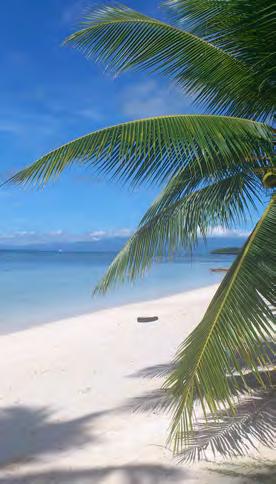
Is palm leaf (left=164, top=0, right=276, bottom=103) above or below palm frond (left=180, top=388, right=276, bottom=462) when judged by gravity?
above

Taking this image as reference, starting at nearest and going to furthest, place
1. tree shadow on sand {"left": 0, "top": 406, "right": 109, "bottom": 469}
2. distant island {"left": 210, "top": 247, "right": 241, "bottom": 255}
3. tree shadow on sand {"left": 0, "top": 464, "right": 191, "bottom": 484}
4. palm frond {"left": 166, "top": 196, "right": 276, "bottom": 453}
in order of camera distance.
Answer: palm frond {"left": 166, "top": 196, "right": 276, "bottom": 453} < tree shadow on sand {"left": 0, "top": 464, "right": 191, "bottom": 484} < tree shadow on sand {"left": 0, "top": 406, "right": 109, "bottom": 469} < distant island {"left": 210, "top": 247, "right": 241, "bottom": 255}

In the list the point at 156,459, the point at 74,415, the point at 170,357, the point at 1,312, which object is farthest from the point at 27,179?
the point at 1,312

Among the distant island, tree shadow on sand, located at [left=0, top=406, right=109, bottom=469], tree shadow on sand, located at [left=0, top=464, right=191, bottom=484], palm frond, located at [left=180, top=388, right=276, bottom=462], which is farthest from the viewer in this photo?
the distant island

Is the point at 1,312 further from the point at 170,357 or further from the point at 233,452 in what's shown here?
the point at 233,452

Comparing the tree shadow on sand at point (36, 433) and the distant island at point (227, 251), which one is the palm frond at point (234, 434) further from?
the distant island at point (227, 251)

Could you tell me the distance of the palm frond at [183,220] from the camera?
13.1 feet

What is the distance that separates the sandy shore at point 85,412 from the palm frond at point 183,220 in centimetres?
137

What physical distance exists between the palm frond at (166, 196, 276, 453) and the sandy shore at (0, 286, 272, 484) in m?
1.11

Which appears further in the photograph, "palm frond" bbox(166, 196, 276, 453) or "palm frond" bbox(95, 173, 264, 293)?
"palm frond" bbox(95, 173, 264, 293)

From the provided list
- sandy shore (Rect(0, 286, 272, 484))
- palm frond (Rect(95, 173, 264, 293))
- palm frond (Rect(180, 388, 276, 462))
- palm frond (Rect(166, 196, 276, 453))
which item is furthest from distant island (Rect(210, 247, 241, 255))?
palm frond (Rect(166, 196, 276, 453))

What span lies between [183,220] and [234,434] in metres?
1.85

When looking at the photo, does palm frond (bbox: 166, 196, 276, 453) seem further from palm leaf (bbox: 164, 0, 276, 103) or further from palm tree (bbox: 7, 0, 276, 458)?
palm leaf (bbox: 164, 0, 276, 103)

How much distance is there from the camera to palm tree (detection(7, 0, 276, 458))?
2.44m

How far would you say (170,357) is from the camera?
A: 7.00m
